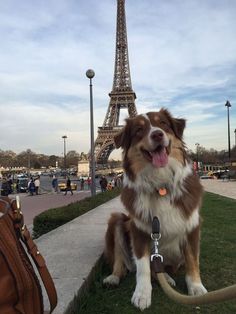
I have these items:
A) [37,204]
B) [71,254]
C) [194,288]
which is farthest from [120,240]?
[37,204]

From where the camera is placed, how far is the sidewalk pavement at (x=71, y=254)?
438 centimetres

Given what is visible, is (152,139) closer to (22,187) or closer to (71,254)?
(71,254)

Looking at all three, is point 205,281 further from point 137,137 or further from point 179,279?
point 137,137

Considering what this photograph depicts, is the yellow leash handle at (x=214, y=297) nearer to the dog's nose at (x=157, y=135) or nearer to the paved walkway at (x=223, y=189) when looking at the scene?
the dog's nose at (x=157, y=135)

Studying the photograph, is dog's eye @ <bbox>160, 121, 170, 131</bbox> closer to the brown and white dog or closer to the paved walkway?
the brown and white dog

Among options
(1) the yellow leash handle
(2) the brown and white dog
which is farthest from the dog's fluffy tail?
(1) the yellow leash handle

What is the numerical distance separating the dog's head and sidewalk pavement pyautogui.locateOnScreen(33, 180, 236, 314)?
55.5 inches

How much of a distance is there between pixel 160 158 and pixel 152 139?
0.21 m

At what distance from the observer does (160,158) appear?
405cm

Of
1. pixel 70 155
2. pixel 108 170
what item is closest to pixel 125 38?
pixel 108 170

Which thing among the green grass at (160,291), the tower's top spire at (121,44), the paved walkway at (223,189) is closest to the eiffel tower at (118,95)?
the tower's top spire at (121,44)

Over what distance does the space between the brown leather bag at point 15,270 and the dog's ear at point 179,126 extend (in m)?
2.45

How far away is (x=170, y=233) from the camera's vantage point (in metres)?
4.15

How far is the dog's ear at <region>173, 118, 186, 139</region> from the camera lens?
175 inches
